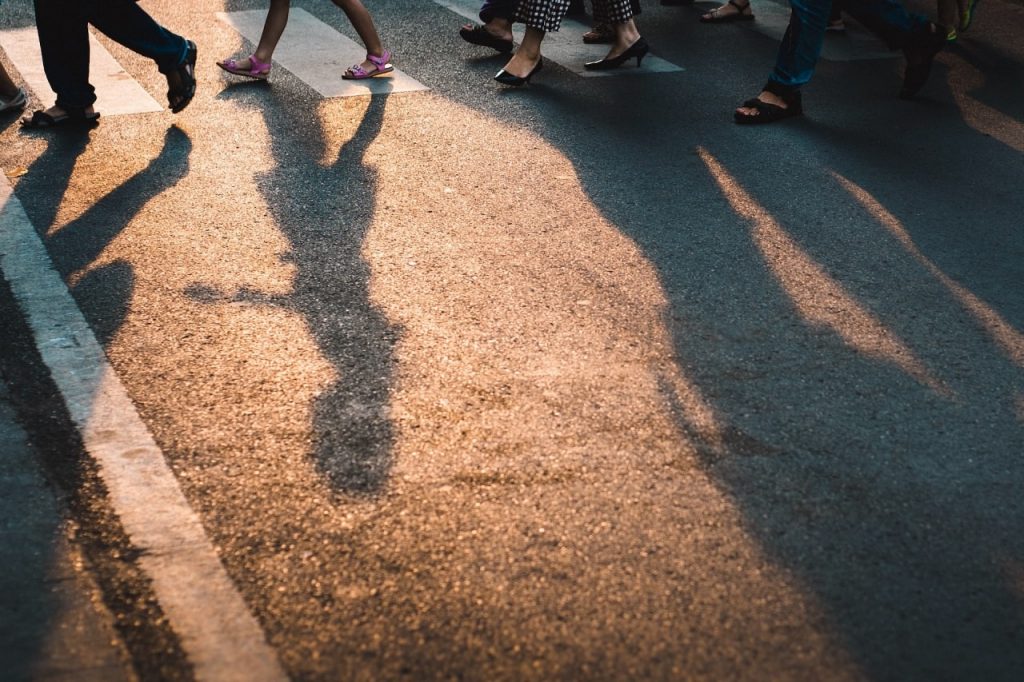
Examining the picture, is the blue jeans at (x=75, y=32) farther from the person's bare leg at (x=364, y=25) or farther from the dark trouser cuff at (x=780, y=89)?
the dark trouser cuff at (x=780, y=89)

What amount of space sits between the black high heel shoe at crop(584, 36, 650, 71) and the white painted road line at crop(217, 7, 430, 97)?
1.19 metres

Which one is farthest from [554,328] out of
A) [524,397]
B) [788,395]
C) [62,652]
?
[62,652]

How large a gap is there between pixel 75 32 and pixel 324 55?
6.38ft

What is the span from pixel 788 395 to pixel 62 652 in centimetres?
221

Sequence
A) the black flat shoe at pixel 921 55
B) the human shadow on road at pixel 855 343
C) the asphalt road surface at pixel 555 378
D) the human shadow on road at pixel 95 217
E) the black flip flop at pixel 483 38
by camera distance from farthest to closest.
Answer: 1. the black flip flop at pixel 483 38
2. the black flat shoe at pixel 921 55
3. the human shadow on road at pixel 95 217
4. the human shadow on road at pixel 855 343
5. the asphalt road surface at pixel 555 378

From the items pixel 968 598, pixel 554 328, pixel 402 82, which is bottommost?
pixel 402 82

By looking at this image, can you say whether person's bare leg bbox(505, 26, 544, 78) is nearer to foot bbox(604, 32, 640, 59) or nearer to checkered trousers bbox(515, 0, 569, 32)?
checkered trousers bbox(515, 0, 569, 32)

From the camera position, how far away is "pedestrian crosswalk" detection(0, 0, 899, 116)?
273 inches

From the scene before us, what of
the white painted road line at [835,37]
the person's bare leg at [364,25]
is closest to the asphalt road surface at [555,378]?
the person's bare leg at [364,25]

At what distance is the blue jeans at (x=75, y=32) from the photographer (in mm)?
6160

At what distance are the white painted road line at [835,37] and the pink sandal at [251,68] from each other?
3385 mm

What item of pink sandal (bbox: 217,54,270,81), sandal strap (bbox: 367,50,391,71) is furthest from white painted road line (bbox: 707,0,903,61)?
pink sandal (bbox: 217,54,270,81)

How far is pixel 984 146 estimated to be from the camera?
6.48 metres

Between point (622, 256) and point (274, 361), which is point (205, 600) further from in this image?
point (622, 256)
